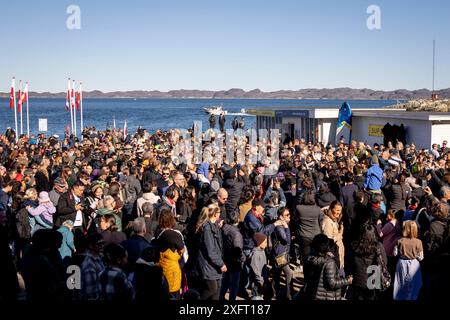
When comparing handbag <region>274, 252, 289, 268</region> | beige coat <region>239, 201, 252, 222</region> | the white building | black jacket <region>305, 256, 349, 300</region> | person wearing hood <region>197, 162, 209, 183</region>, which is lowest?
handbag <region>274, 252, 289, 268</region>

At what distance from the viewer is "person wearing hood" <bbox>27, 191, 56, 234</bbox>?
26.5 ft

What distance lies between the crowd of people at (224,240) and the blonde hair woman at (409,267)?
1 centimetres

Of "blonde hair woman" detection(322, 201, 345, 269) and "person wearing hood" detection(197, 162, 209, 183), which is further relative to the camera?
"person wearing hood" detection(197, 162, 209, 183)

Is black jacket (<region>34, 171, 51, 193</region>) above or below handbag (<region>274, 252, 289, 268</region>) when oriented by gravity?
above

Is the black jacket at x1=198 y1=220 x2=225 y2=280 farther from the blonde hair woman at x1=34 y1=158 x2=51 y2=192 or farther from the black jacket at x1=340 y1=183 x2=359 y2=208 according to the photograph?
the blonde hair woman at x1=34 y1=158 x2=51 y2=192

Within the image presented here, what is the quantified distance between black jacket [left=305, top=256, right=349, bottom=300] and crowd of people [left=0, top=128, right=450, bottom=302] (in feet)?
0.03

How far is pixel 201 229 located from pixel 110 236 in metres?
1.09

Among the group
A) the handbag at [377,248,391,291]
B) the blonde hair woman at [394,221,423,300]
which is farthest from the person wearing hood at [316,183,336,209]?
the blonde hair woman at [394,221,423,300]

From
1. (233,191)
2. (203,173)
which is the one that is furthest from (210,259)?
(203,173)

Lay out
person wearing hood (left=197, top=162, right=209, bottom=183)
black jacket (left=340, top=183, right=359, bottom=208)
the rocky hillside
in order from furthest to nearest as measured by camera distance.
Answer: the rocky hillside
person wearing hood (left=197, top=162, right=209, bottom=183)
black jacket (left=340, top=183, right=359, bottom=208)

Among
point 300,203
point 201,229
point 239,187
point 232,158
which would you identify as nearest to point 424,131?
point 232,158
